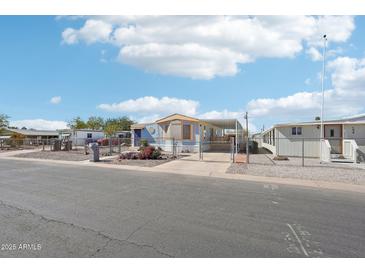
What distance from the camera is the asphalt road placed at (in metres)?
3.53

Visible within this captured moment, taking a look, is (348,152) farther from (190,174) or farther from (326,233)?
(326,233)

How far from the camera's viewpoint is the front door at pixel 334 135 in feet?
58.2

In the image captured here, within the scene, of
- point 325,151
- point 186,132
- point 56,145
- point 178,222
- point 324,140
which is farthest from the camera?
point 56,145

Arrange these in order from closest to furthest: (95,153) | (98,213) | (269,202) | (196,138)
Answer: (98,213) → (269,202) → (95,153) → (196,138)

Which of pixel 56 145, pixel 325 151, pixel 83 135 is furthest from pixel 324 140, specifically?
pixel 83 135

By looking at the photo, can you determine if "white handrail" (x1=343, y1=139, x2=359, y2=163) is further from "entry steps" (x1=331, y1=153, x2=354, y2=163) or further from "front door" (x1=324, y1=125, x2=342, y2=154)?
"front door" (x1=324, y1=125, x2=342, y2=154)

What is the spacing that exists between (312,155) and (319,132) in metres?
1.83

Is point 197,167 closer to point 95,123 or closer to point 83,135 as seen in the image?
point 83,135

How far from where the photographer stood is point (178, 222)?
15.4 feet

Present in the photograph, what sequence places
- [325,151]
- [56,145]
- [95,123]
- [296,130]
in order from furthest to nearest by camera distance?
[95,123]
[56,145]
[296,130]
[325,151]

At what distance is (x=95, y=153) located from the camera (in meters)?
16.3

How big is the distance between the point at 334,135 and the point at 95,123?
5791 cm

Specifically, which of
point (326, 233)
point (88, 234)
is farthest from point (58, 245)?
point (326, 233)

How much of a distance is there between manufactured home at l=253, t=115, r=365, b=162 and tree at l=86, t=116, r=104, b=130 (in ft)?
173
